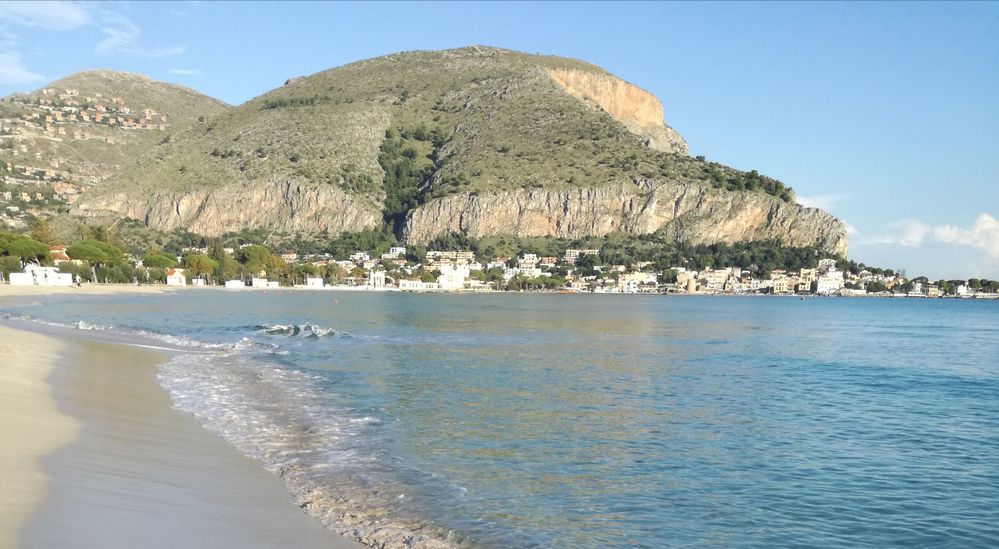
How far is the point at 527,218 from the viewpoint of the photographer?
480 feet

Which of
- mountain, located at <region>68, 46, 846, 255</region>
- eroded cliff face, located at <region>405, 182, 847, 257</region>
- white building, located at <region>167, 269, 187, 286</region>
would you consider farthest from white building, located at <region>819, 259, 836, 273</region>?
white building, located at <region>167, 269, 187, 286</region>

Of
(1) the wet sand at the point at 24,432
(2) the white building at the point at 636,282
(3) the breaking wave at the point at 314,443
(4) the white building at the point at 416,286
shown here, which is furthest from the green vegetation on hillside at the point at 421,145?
(1) the wet sand at the point at 24,432

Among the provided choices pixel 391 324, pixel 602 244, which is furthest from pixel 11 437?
pixel 602 244

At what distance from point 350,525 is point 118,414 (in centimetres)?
606

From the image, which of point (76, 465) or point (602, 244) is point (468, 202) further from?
point (76, 465)

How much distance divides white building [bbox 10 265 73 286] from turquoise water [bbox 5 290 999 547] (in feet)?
194

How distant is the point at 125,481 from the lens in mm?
7656

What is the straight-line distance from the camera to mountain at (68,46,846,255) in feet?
460

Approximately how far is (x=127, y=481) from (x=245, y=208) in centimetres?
14555

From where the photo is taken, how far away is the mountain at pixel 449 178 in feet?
460

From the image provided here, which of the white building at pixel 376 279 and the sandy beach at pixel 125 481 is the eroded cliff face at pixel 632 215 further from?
the sandy beach at pixel 125 481

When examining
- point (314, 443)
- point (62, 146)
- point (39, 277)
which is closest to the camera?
point (314, 443)

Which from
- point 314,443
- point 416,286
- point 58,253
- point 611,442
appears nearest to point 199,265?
point 58,253

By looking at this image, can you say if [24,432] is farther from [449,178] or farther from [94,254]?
[449,178]
